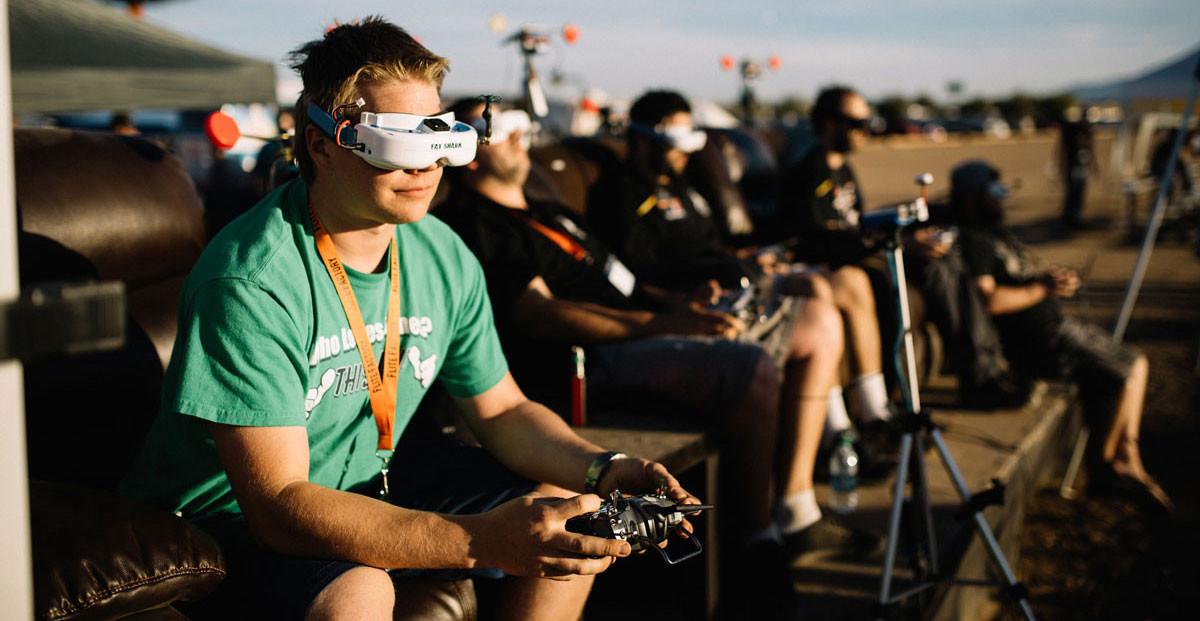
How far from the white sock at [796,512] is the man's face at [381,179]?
221cm

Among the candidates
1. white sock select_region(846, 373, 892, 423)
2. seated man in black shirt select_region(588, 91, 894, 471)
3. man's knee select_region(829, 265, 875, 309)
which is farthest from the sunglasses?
white sock select_region(846, 373, 892, 423)

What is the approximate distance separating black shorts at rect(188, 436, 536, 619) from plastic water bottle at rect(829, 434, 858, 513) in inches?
89.3

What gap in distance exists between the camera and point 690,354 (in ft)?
9.81

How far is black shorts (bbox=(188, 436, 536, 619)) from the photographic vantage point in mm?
1573

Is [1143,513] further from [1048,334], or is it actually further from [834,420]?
[834,420]

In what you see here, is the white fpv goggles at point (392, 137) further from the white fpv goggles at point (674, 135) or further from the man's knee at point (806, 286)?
the white fpv goggles at point (674, 135)

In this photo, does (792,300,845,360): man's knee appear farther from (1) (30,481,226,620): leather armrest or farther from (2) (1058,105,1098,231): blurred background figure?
(2) (1058,105,1098,231): blurred background figure

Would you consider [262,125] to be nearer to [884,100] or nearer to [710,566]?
[710,566]

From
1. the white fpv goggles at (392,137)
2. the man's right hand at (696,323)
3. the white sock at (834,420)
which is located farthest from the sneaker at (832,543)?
the white fpv goggles at (392,137)

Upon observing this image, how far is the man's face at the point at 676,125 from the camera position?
464 cm

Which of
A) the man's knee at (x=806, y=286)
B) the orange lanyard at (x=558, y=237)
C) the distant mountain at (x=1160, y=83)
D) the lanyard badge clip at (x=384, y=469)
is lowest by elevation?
the lanyard badge clip at (x=384, y=469)

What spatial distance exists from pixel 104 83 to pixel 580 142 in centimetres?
356

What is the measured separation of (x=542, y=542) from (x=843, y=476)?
9.08ft

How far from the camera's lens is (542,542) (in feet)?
5.15
